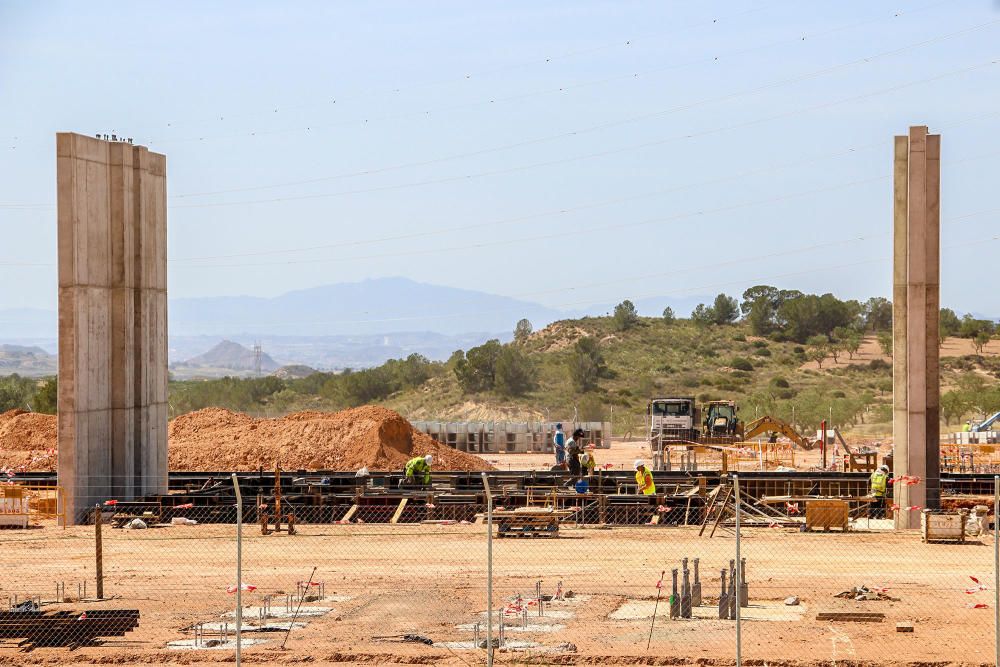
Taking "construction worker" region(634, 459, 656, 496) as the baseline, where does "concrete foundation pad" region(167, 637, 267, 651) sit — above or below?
below

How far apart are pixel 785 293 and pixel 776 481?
3941 inches

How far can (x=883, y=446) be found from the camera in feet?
196

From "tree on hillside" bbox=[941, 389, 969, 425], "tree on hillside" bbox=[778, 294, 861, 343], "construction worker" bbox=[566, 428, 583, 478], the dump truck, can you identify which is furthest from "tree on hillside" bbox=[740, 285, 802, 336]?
"construction worker" bbox=[566, 428, 583, 478]

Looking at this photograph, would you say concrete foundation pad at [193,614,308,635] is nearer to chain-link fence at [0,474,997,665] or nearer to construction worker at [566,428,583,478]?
chain-link fence at [0,474,997,665]

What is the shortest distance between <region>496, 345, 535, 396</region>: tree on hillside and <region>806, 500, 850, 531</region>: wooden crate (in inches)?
2959

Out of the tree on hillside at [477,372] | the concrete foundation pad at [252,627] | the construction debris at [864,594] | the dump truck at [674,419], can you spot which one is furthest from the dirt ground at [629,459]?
the tree on hillside at [477,372]

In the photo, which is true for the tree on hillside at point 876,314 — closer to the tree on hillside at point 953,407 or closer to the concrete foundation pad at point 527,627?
the tree on hillside at point 953,407

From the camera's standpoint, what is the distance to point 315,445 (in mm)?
53094

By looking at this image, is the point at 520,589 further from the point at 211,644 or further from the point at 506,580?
the point at 211,644

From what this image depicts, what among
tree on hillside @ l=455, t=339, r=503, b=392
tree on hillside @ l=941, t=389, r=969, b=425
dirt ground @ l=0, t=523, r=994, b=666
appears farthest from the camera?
tree on hillside @ l=455, t=339, r=503, b=392

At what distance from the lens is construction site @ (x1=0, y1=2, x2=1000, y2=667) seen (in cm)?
1883

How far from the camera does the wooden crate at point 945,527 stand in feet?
96.2

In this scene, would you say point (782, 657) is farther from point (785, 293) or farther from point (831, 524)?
point (785, 293)

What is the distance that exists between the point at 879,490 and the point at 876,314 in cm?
10484
